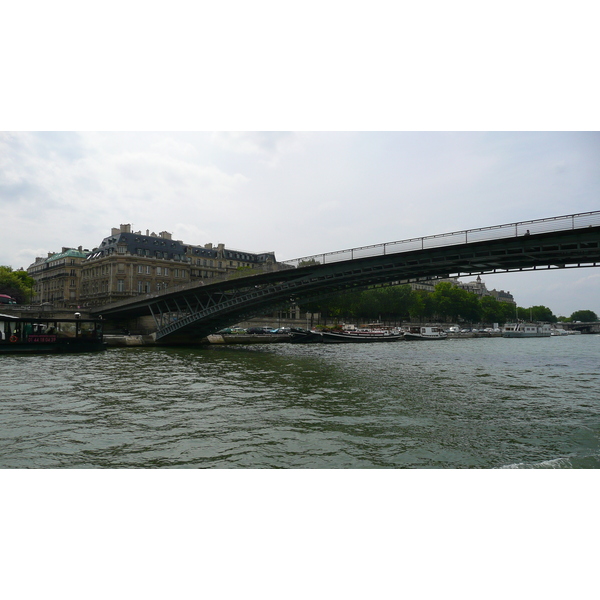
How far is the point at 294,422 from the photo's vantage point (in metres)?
11.0

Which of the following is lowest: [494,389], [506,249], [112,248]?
[494,389]

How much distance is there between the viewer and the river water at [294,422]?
26.5ft

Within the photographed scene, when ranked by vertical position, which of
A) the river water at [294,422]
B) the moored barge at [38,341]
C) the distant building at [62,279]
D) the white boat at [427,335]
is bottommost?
the white boat at [427,335]

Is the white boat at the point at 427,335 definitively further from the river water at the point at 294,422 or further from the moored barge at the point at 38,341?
the river water at the point at 294,422

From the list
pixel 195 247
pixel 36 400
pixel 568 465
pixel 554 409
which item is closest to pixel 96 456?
pixel 36 400

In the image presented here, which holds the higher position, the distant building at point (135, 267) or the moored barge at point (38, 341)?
the distant building at point (135, 267)

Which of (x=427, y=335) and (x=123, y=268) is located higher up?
(x=123, y=268)

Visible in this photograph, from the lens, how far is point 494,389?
677 inches

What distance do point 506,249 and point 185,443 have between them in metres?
22.3

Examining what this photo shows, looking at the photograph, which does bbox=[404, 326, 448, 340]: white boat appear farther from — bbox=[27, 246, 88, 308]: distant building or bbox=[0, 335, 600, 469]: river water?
bbox=[27, 246, 88, 308]: distant building

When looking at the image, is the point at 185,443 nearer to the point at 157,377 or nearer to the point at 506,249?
the point at 157,377

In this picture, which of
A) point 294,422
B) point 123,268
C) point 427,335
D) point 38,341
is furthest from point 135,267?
point 294,422

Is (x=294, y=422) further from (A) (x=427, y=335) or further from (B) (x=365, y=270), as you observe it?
(A) (x=427, y=335)

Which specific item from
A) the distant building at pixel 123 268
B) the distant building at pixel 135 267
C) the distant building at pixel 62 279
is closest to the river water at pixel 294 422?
the distant building at pixel 135 267
